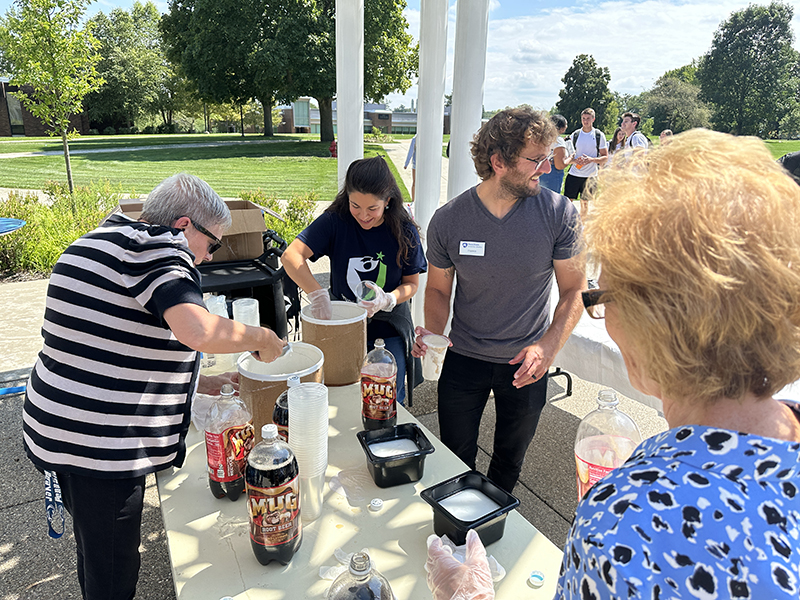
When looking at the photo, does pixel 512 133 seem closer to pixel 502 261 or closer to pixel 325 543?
pixel 502 261

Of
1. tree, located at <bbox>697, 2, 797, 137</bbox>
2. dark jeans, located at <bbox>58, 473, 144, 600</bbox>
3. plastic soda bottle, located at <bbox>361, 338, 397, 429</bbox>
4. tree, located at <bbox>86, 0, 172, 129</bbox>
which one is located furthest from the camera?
tree, located at <bbox>697, 2, 797, 137</bbox>

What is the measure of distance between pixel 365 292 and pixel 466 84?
1.93 meters

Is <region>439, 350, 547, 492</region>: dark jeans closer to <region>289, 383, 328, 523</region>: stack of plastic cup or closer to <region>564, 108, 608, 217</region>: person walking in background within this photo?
<region>289, 383, 328, 523</region>: stack of plastic cup

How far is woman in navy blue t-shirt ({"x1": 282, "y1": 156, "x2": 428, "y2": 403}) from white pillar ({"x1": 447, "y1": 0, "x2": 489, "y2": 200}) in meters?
1.19

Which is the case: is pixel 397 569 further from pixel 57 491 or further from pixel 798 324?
pixel 57 491

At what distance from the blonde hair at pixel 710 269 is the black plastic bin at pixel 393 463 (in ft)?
2.94

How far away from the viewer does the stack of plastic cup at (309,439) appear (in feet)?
4.27

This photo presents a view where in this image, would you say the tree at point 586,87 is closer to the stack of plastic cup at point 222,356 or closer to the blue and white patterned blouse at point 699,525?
the stack of plastic cup at point 222,356

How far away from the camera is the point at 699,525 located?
585 millimetres

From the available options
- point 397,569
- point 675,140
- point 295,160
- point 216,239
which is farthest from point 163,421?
point 295,160

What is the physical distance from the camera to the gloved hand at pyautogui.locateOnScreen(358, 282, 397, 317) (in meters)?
2.22

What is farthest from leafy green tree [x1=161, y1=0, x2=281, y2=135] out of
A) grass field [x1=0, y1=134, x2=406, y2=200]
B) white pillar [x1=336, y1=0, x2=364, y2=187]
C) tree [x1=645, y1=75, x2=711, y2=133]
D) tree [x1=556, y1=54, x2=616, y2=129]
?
tree [x1=645, y1=75, x2=711, y2=133]

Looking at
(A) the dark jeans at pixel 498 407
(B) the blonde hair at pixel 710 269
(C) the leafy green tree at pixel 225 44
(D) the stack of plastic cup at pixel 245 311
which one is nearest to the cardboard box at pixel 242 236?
(D) the stack of plastic cup at pixel 245 311

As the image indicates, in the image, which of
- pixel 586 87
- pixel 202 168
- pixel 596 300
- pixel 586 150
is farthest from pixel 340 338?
pixel 586 87
